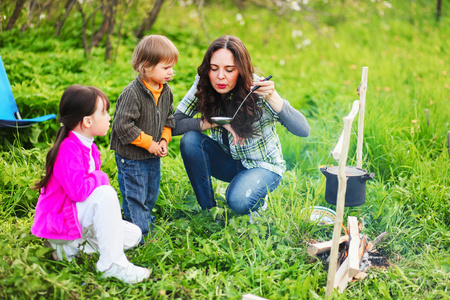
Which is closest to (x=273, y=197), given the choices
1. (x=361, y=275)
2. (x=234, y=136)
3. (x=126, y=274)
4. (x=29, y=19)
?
(x=234, y=136)

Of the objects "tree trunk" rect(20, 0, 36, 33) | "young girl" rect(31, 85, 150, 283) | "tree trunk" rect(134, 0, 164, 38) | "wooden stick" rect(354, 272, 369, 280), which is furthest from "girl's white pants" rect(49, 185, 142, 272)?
"tree trunk" rect(134, 0, 164, 38)

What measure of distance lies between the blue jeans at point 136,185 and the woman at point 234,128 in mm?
285

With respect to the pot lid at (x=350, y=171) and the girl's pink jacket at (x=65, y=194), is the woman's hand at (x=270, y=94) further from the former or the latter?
the girl's pink jacket at (x=65, y=194)

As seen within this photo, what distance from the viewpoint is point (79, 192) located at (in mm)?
1937

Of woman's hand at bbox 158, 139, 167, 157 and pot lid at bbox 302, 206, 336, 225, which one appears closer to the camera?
woman's hand at bbox 158, 139, 167, 157

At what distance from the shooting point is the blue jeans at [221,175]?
250cm

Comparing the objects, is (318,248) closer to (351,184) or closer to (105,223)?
(351,184)

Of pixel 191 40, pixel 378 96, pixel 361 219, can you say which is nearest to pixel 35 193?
pixel 361 219

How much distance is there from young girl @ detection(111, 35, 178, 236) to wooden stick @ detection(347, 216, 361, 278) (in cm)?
110

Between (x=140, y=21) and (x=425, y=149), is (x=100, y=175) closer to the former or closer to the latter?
(x=425, y=149)

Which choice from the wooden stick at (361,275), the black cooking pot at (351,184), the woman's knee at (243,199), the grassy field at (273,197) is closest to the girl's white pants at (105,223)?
the grassy field at (273,197)

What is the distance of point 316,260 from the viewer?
2332mm

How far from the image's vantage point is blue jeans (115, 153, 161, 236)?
235cm

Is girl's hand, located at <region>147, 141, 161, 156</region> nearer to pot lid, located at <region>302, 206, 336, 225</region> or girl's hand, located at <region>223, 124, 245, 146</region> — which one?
girl's hand, located at <region>223, 124, 245, 146</region>
